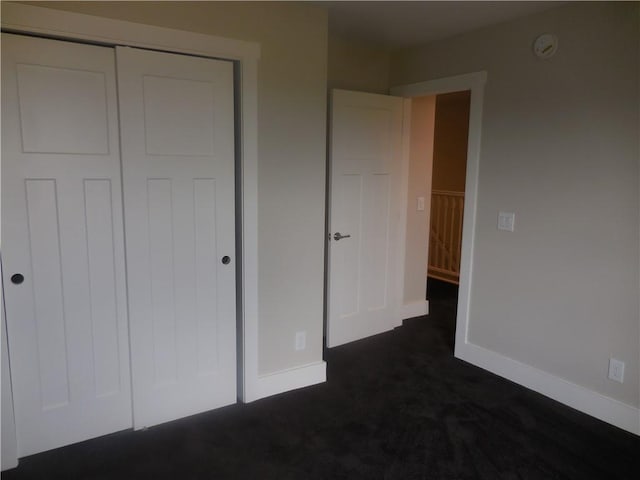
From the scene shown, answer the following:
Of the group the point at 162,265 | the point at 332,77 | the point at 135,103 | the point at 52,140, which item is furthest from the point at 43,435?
the point at 332,77

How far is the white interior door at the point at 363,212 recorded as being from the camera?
362cm

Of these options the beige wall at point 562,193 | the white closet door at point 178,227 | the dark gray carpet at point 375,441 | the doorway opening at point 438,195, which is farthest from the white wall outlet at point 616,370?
the white closet door at point 178,227

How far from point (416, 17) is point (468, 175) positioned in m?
1.15

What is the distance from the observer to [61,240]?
231cm

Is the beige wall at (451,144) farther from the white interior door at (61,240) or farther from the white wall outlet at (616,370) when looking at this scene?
the white interior door at (61,240)

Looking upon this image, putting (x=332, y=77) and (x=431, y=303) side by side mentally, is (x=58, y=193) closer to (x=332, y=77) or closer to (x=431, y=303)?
(x=332, y=77)

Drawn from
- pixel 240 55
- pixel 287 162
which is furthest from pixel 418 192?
pixel 240 55

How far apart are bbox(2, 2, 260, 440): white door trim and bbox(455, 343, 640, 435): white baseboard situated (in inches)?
66.7

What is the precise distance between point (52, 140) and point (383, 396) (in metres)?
2.39

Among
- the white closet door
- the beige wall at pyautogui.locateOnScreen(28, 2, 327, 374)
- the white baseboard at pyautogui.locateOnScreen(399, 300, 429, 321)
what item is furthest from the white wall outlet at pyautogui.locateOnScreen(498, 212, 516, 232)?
the white closet door

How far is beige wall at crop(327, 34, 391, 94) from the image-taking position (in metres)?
3.67

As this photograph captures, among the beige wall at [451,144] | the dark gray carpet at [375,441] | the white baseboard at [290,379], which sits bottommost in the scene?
the dark gray carpet at [375,441]

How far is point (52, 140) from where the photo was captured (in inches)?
87.4

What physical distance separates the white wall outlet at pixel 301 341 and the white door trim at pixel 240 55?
0.32 m
